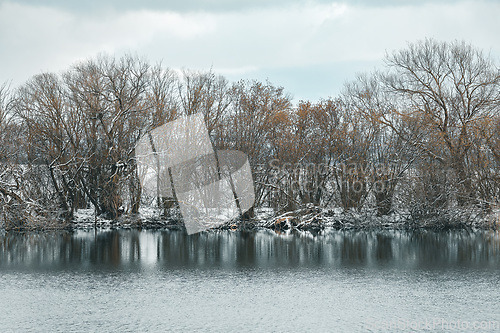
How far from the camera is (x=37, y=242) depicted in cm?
3092

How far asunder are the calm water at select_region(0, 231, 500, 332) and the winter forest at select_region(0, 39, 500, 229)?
10.4m

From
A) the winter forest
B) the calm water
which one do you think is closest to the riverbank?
the winter forest

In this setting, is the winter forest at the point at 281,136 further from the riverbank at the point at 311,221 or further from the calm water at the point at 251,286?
the calm water at the point at 251,286

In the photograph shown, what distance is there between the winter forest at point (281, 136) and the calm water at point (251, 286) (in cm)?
1036

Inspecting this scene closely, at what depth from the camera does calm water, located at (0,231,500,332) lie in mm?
13891

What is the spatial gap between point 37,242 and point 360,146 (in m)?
23.6

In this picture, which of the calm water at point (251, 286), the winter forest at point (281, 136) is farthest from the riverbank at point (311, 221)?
the calm water at point (251, 286)

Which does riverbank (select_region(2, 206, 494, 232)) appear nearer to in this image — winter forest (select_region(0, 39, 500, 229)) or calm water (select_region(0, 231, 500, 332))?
winter forest (select_region(0, 39, 500, 229))

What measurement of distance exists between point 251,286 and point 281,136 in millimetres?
25160

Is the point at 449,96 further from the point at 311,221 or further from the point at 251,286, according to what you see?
the point at 251,286

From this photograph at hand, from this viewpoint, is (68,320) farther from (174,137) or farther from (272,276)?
(174,137)

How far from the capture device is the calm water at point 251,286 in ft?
45.6

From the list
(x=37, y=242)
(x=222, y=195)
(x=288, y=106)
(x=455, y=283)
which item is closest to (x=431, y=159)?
(x=288, y=106)

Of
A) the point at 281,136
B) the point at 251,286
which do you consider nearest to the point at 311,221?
the point at 281,136
